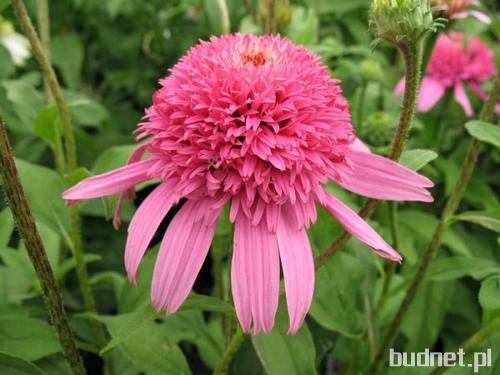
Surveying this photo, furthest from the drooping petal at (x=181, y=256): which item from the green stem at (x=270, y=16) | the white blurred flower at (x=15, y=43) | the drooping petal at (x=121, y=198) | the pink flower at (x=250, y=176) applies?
the white blurred flower at (x=15, y=43)

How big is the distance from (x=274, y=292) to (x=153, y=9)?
3.79 feet

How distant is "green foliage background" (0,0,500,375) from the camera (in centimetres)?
70

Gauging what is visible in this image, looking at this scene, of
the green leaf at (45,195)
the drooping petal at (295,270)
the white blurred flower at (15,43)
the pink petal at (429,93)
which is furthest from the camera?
the white blurred flower at (15,43)

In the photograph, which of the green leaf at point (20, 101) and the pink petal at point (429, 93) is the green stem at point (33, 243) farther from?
the pink petal at point (429, 93)

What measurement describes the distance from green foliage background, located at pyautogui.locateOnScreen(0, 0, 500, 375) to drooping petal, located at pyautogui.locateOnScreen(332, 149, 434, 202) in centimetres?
4

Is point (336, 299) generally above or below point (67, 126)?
below

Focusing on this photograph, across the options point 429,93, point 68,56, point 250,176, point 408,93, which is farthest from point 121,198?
point 68,56

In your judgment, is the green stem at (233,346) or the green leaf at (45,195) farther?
the green leaf at (45,195)

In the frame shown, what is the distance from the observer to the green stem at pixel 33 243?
0.53 meters

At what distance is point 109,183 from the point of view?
1.85 ft

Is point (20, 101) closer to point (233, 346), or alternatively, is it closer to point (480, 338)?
point (233, 346)

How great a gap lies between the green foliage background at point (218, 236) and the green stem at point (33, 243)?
1.6 inches

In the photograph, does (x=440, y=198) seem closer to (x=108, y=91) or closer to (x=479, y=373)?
(x=479, y=373)

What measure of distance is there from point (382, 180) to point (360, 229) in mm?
63
